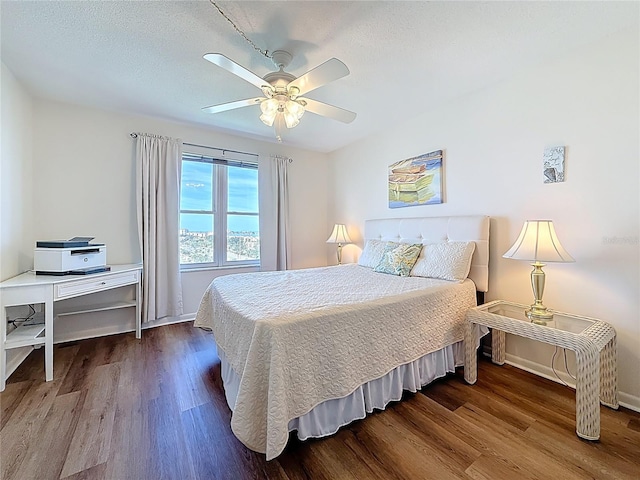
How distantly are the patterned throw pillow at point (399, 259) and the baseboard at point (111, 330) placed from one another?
256cm

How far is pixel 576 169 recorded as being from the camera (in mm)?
2027

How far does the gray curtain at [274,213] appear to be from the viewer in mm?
3961

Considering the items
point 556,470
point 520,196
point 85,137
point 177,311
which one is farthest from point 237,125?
point 556,470

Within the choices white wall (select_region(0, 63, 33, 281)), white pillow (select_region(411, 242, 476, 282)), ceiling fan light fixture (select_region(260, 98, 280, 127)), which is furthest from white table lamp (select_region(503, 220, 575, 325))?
white wall (select_region(0, 63, 33, 281))

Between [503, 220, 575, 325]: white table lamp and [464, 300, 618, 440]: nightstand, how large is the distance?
8cm

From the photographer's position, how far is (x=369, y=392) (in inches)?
68.3

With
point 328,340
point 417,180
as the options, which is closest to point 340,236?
point 417,180

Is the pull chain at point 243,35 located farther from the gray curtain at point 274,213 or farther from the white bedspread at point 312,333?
the gray curtain at point 274,213

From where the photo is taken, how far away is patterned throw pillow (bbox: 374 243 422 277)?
2691 millimetres

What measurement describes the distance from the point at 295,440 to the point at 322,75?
84.1 inches

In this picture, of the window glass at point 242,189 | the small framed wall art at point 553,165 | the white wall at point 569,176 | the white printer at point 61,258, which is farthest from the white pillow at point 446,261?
the white printer at point 61,258

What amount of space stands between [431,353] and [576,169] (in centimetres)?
174

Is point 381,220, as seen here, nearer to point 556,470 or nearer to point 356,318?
point 356,318

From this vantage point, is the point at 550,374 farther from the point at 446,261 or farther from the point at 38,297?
the point at 38,297
